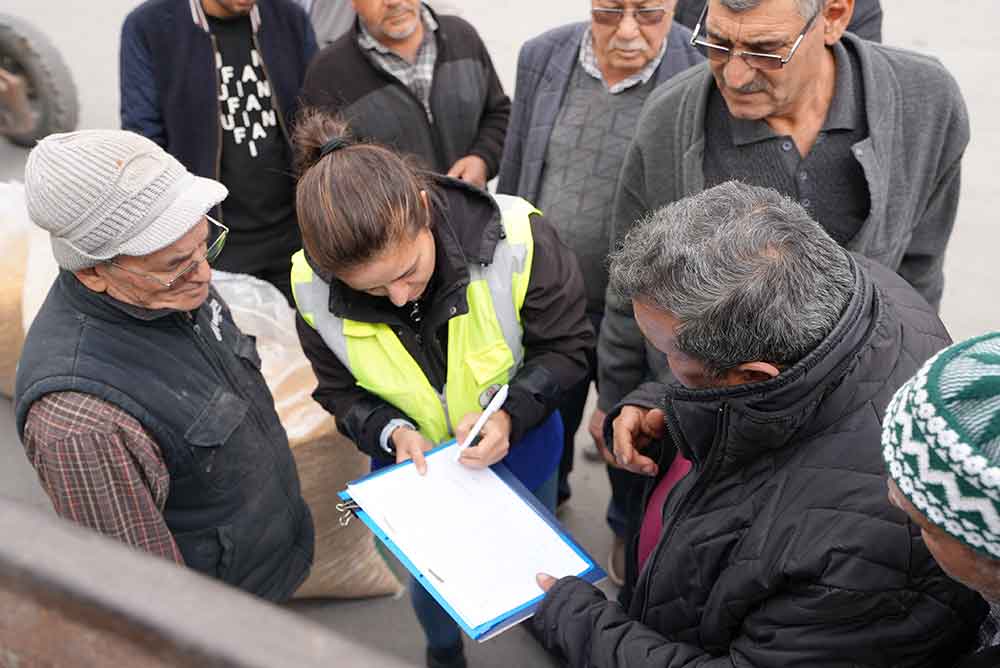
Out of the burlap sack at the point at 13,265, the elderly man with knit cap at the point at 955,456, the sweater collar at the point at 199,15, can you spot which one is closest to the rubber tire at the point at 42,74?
the burlap sack at the point at 13,265

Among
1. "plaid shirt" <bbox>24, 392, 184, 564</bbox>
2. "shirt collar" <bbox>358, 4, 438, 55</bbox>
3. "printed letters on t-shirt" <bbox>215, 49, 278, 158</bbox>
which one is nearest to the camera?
"plaid shirt" <bbox>24, 392, 184, 564</bbox>

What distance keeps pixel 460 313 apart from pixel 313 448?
2.79 feet

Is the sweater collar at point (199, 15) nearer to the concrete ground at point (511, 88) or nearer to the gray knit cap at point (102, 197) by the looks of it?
the concrete ground at point (511, 88)

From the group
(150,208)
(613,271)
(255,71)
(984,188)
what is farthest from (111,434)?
(984,188)

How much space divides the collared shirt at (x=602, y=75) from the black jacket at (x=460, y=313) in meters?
0.60

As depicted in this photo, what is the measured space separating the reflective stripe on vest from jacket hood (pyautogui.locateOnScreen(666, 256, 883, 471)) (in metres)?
0.58

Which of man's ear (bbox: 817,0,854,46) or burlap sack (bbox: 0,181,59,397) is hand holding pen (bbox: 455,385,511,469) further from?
burlap sack (bbox: 0,181,59,397)

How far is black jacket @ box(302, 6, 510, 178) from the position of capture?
2.49 metres

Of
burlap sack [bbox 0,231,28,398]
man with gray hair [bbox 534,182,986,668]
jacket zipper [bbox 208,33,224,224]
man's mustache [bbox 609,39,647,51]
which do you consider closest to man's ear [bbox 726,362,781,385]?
man with gray hair [bbox 534,182,986,668]

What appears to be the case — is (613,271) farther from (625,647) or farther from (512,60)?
(512,60)

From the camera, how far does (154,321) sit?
1545 mm

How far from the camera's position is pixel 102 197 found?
140 cm

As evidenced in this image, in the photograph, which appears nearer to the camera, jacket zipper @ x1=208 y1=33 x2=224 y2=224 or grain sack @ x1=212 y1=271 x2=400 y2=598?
grain sack @ x1=212 y1=271 x2=400 y2=598

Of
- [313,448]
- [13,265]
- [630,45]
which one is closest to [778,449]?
[630,45]
